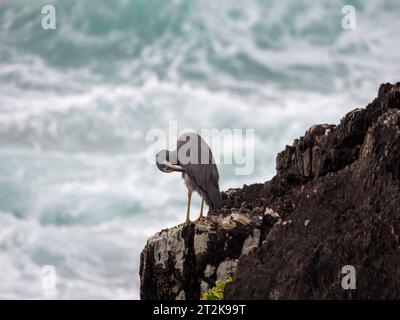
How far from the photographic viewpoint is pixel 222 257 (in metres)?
21.6

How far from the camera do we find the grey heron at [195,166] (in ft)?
80.8

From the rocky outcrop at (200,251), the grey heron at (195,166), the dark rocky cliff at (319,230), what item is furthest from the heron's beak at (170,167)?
the dark rocky cliff at (319,230)

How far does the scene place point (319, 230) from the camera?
15.1 metres

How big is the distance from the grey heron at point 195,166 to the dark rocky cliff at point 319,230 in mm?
2095

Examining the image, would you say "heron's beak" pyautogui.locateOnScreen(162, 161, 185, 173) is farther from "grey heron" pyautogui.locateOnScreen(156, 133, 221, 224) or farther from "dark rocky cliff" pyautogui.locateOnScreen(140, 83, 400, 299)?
"dark rocky cliff" pyautogui.locateOnScreen(140, 83, 400, 299)

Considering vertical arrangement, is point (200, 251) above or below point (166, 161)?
below

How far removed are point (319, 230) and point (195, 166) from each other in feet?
33.8

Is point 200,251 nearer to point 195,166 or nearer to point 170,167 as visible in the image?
point 195,166

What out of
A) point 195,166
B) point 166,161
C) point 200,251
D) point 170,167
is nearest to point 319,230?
point 200,251

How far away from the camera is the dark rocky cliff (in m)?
13.6

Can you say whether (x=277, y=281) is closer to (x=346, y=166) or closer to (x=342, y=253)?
(x=342, y=253)

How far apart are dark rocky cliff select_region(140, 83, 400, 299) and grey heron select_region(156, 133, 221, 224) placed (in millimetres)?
2095

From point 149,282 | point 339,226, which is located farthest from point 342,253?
point 149,282
